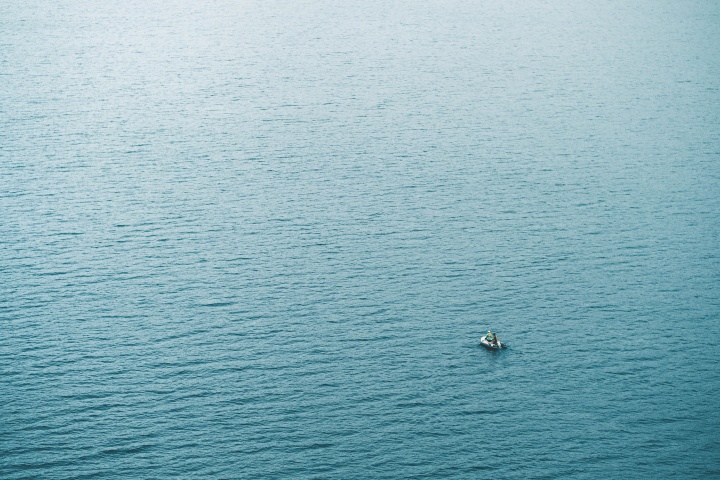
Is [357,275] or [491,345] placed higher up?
[357,275]

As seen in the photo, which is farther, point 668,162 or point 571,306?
point 668,162

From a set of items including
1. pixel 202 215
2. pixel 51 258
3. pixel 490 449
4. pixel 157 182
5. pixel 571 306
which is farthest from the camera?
pixel 157 182

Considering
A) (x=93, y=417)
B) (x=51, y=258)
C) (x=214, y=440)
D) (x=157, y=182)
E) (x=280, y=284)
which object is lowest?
(x=214, y=440)

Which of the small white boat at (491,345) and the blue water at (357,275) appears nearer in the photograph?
the blue water at (357,275)

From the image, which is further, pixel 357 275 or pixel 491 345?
pixel 357 275

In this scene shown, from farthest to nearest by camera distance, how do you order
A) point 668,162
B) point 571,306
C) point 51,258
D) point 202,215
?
point 668,162 → point 202,215 → point 51,258 → point 571,306

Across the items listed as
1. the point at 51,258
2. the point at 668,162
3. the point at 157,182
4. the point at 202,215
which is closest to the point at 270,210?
the point at 202,215

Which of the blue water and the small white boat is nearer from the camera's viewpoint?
the blue water

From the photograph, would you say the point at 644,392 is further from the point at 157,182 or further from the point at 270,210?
the point at 157,182
